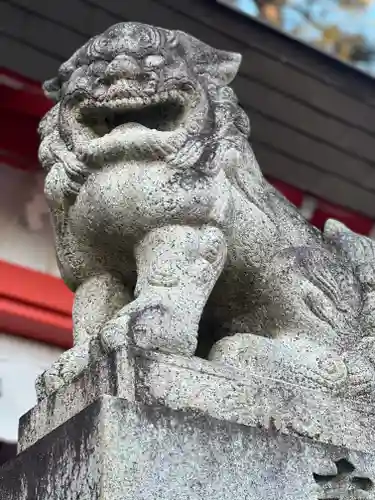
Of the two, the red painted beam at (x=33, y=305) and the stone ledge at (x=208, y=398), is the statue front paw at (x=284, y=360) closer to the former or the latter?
the stone ledge at (x=208, y=398)

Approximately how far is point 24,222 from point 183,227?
1.80m

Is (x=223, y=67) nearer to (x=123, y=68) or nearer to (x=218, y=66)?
(x=218, y=66)

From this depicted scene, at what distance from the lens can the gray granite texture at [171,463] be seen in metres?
1.18

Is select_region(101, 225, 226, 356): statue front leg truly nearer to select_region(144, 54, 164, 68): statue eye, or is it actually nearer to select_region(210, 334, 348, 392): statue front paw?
select_region(210, 334, 348, 392): statue front paw

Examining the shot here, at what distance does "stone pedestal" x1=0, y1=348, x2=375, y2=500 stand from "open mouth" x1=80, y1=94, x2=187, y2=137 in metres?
0.44

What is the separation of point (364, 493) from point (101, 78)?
0.81m

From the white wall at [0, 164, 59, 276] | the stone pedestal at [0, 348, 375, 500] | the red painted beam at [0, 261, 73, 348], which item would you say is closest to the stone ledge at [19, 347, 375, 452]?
the stone pedestal at [0, 348, 375, 500]

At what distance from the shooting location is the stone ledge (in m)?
1.25

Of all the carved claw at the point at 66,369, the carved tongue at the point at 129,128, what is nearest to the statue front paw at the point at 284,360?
the carved claw at the point at 66,369

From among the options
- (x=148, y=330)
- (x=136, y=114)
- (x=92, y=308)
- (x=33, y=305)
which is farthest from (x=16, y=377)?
(x=148, y=330)

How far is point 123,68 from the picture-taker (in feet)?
4.80

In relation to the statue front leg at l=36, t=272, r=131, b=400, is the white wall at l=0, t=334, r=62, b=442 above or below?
above

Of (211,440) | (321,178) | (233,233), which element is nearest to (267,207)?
(233,233)

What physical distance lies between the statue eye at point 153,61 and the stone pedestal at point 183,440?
1.68 feet
